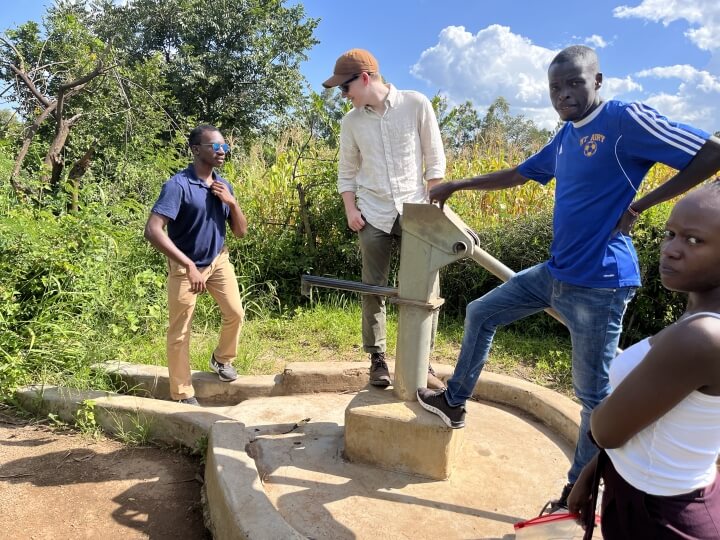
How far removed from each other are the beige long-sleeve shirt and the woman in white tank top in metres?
1.80

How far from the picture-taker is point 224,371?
3436 millimetres

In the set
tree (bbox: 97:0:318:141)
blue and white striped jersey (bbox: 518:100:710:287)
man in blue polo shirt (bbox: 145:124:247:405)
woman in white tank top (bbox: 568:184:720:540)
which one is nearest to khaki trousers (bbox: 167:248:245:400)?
man in blue polo shirt (bbox: 145:124:247:405)

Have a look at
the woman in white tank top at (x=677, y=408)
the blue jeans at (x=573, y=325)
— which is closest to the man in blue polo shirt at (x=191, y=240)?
the blue jeans at (x=573, y=325)

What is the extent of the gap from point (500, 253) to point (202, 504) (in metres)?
3.53

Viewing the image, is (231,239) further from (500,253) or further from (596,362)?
(596,362)

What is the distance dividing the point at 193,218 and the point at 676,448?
273cm

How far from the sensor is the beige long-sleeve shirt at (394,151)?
9.46 feet

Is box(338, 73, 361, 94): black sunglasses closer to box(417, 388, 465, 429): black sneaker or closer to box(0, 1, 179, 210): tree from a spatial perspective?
box(417, 388, 465, 429): black sneaker

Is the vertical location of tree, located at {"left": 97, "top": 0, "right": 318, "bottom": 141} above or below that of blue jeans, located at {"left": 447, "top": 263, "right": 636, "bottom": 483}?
above

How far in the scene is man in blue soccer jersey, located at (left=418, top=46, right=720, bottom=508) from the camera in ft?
5.75

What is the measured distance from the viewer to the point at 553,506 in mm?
2131

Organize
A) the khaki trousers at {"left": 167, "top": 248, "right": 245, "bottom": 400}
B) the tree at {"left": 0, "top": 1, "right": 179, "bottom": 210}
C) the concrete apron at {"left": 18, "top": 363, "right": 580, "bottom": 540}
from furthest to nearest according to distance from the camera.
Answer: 1. the tree at {"left": 0, "top": 1, "right": 179, "bottom": 210}
2. the khaki trousers at {"left": 167, "top": 248, "right": 245, "bottom": 400}
3. the concrete apron at {"left": 18, "top": 363, "right": 580, "bottom": 540}

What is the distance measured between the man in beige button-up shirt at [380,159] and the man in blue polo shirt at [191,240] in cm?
88

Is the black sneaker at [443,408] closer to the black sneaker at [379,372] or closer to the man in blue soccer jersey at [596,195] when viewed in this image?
the black sneaker at [379,372]
